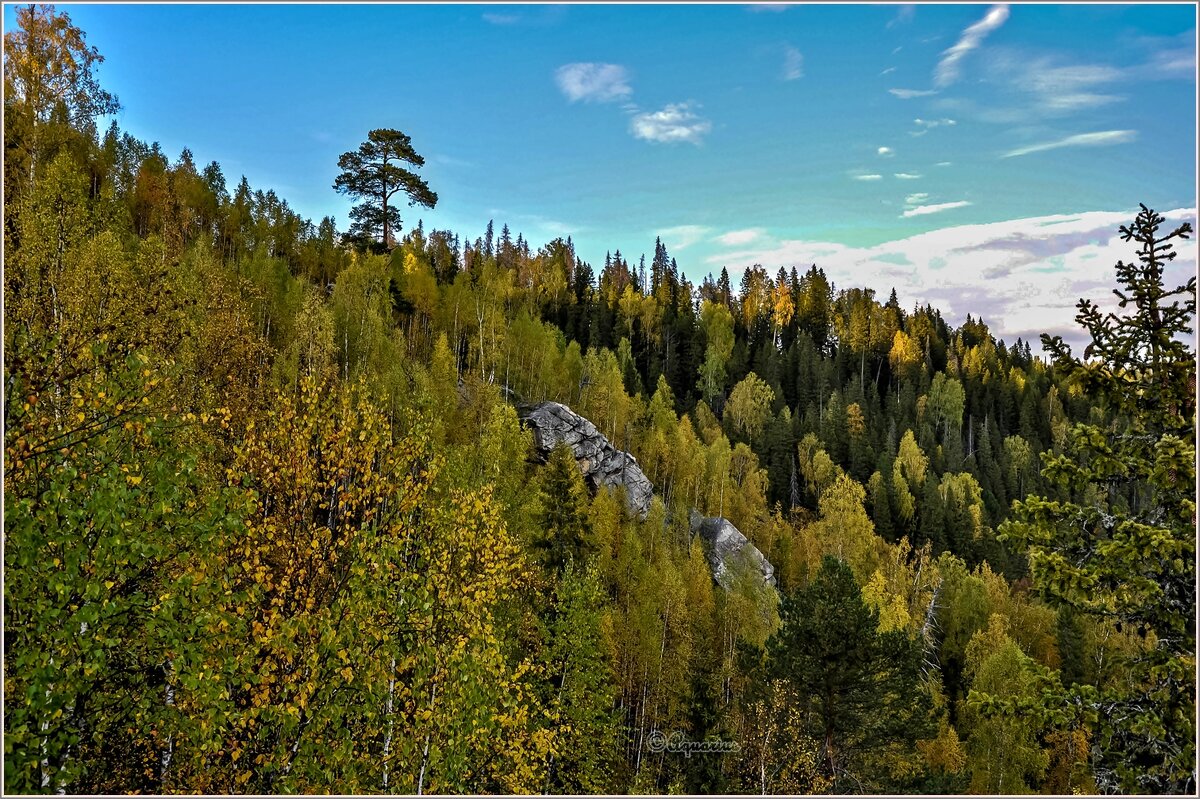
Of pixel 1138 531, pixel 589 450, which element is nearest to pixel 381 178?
pixel 589 450

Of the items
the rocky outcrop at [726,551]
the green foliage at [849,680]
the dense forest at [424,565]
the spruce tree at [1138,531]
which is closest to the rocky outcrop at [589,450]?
the dense forest at [424,565]

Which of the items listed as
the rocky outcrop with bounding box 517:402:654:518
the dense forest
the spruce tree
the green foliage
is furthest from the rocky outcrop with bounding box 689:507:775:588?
the spruce tree

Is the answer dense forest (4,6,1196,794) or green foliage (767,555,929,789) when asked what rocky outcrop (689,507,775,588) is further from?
green foliage (767,555,929,789)

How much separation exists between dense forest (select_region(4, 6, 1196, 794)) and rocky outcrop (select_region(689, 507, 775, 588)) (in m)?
2.16

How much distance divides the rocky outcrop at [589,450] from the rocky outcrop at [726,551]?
5560 mm

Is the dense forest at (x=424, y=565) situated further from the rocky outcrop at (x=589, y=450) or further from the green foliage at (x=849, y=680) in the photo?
the rocky outcrop at (x=589, y=450)

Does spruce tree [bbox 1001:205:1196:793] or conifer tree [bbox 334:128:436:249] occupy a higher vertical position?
conifer tree [bbox 334:128:436:249]

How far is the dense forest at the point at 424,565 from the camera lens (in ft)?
25.6

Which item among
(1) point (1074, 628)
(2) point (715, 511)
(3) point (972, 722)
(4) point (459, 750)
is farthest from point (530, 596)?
(1) point (1074, 628)

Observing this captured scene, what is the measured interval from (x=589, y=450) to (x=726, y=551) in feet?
45.6

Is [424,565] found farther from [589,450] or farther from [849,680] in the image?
[589,450]

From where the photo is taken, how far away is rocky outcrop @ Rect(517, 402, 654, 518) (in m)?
50.2

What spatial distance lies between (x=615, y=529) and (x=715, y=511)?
864 inches

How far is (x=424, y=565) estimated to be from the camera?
13148mm
